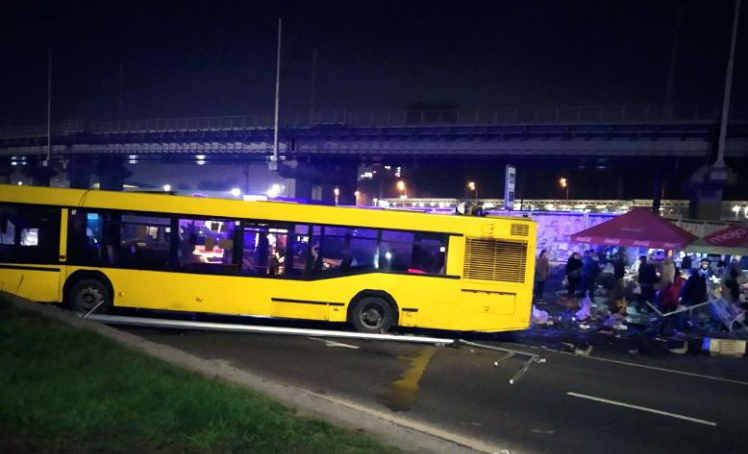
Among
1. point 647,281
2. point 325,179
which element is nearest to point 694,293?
point 647,281

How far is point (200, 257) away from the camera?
1100 centimetres

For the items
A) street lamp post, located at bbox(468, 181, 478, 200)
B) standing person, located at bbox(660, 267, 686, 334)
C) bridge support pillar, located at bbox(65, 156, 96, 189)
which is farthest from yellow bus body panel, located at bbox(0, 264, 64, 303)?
street lamp post, located at bbox(468, 181, 478, 200)

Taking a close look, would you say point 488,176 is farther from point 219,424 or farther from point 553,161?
point 219,424

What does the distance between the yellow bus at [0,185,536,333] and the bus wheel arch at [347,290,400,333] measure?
0.07ft

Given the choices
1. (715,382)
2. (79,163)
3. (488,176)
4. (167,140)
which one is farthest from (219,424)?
(488,176)

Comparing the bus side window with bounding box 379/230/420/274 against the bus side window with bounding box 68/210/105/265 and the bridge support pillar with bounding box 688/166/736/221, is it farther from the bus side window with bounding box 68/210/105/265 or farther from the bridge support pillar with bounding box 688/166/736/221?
the bridge support pillar with bounding box 688/166/736/221

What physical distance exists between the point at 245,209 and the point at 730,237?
1366cm

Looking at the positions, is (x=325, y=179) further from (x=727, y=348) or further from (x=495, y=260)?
(x=727, y=348)

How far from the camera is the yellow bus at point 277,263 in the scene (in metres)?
10.8

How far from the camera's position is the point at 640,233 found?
623 inches

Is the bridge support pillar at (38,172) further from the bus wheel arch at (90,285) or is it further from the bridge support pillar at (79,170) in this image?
the bus wheel arch at (90,285)

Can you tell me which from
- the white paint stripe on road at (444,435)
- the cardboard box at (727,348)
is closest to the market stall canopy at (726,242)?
the cardboard box at (727,348)

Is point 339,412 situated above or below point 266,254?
below

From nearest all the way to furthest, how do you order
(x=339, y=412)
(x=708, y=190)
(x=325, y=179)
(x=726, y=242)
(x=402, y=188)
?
1. (x=339, y=412)
2. (x=726, y=242)
3. (x=708, y=190)
4. (x=325, y=179)
5. (x=402, y=188)
